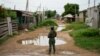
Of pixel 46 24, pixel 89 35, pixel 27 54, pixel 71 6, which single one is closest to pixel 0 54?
pixel 27 54

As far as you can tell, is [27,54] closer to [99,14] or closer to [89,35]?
[89,35]

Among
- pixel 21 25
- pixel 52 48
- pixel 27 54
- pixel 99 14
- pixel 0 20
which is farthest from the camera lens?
→ pixel 21 25

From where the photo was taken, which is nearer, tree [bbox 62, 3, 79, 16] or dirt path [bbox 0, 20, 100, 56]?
dirt path [bbox 0, 20, 100, 56]

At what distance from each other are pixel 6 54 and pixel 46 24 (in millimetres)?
36977

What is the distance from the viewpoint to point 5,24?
78.1 ft

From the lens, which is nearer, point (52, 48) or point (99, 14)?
point (52, 48)

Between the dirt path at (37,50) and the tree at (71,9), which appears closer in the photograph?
the dirt path at (37,50)

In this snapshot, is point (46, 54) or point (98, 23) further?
point (98, 23)

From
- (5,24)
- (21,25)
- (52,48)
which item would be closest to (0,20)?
(5,24)

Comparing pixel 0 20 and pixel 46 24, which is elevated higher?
pixel 0 20

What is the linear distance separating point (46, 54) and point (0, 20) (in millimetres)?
9403

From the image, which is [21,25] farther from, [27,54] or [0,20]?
[27,54]

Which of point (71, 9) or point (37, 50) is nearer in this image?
point (37, 50)

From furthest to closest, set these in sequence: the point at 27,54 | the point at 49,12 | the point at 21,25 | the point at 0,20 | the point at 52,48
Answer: the point at 49,12 < the point at 21,25 < the point at 0,20 < the point at 52,48 < the point at 27,54
